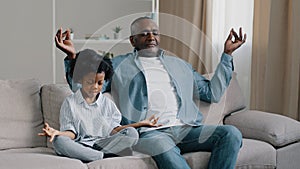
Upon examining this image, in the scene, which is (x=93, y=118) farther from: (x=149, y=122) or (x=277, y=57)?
(x=277, y=57)

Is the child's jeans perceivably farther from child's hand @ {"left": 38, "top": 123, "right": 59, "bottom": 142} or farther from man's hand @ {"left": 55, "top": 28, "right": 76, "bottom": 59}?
man's hand @ {"left": 55, "top": 28, "right": 76, "bottom": 59}

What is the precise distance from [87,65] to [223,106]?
2.93 ft

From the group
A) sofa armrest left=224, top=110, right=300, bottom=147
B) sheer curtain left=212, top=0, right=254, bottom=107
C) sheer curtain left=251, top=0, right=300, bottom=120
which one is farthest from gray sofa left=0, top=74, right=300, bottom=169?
sheer curtain left=212, top=0, right=254, bottom=107

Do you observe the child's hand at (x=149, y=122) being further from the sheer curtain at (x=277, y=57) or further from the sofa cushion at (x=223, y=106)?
the sheer curtain at (x=277, y=57)

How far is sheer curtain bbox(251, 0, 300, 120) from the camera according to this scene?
3596mm

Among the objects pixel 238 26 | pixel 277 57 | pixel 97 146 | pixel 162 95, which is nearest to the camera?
pixel 97 146

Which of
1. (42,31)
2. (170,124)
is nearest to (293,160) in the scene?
(170,124)

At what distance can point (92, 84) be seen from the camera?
257 cm

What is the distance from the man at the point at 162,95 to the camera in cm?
262

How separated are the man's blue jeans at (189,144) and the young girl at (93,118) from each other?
67 mm

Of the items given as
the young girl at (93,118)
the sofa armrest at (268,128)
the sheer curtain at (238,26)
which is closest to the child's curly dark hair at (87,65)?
the young girl at (93,118)

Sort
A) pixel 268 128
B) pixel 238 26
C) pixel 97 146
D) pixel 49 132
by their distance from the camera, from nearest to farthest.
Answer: pixel 49 132
pixel 97 146
pixel 268 128
pixel 238 26

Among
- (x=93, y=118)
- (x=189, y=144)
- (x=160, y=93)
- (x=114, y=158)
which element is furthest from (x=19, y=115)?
(x=189, y=144)

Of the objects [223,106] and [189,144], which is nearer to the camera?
[189,144]
